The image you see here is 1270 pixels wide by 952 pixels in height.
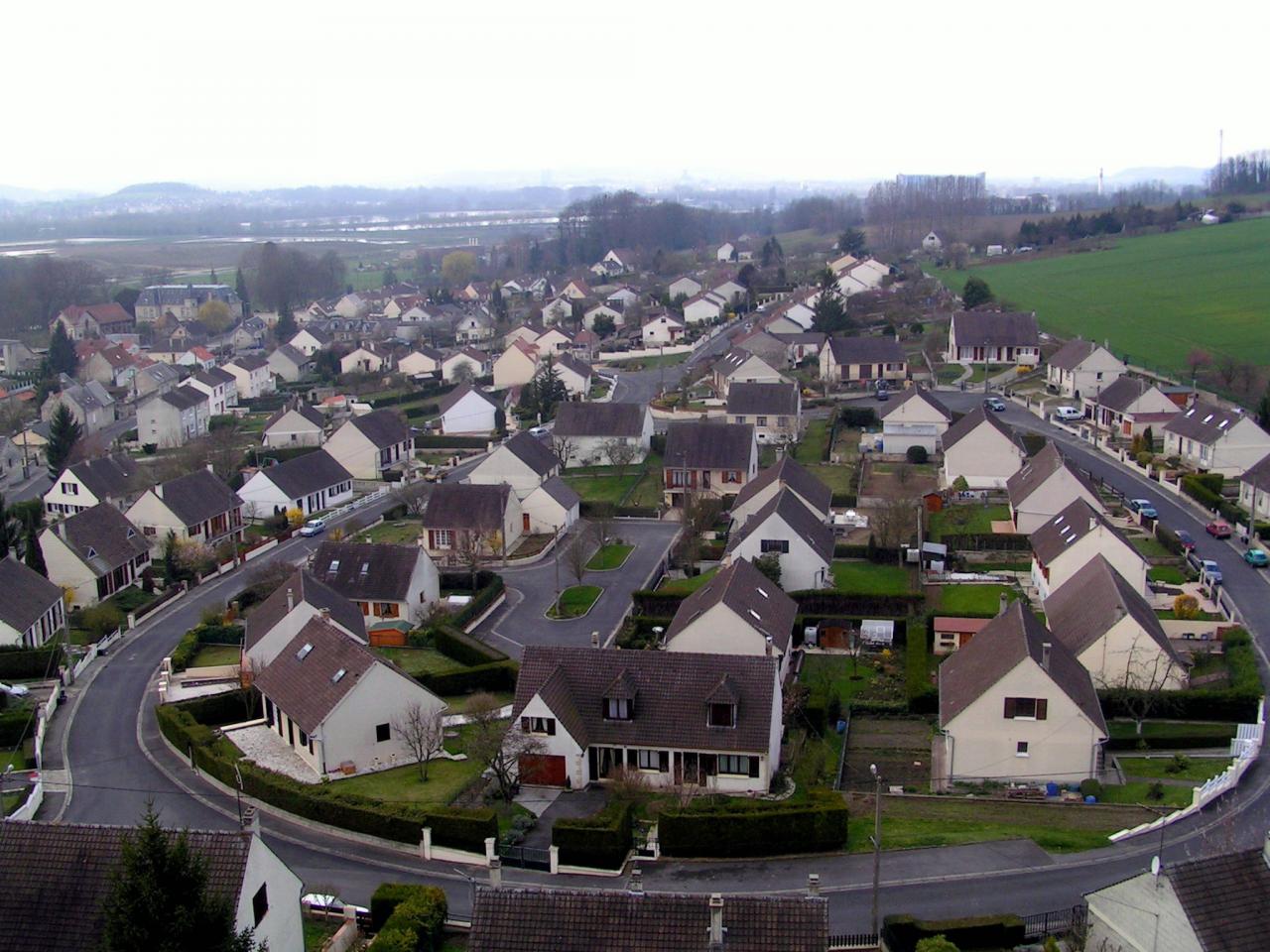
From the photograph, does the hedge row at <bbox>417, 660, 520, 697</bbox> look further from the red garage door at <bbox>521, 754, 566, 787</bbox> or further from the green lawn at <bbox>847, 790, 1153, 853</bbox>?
the green lawn at <bbox>847, 790, 1153, 853</bbox>

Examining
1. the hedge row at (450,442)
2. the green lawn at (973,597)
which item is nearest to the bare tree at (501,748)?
the green lawn at (973,597)

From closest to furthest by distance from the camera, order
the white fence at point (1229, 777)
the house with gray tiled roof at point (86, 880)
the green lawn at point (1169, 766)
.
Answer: the house with gray tiled roof at point (86, 880) → the white fence at point (1229, 777) → the green lawn at point (1169, 766)

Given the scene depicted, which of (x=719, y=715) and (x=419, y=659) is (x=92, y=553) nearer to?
(x=419, y=659)

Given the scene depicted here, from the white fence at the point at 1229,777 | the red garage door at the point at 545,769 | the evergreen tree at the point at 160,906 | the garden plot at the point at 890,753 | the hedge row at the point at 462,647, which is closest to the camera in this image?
the evergreen tree at the point at 160,906

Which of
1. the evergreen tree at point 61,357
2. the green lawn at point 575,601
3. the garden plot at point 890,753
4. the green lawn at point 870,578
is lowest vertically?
the garden plot at point 890,753

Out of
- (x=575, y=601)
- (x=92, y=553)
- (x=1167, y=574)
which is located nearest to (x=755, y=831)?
(x=575, y=601)

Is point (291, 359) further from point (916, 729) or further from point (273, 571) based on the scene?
point (916, 729)

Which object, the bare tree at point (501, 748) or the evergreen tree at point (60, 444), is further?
the evergreen tree at point (60, 444)

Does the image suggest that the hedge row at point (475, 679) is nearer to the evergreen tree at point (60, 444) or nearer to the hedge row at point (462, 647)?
the hedge row at point (462, 647)
